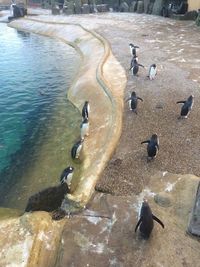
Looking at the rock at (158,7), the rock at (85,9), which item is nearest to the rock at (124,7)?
the rock at (85,9)

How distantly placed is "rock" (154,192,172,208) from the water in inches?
152

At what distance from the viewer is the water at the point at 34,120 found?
44.7ft

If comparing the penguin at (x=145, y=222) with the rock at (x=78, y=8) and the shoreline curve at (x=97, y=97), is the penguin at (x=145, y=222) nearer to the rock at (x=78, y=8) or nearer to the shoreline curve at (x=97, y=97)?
the shoreline curve at (x=97, y=97)

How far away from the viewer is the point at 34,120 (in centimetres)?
1870

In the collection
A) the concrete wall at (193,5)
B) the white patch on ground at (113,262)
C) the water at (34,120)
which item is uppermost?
the concrete wall at (193,5)

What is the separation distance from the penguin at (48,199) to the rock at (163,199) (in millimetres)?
2987

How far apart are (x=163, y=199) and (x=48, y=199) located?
371 cm

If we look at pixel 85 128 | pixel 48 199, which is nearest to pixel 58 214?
pixel 48 199

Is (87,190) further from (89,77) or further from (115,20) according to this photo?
(115,20)

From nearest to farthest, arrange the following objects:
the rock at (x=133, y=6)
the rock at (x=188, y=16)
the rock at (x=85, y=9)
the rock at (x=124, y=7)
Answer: the rock at (x=188, y=16) < the rock at (x=133, y=6) < the rock at (x=124, y=7) < the rock at (x=85, y=9)

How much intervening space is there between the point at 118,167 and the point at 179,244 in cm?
379

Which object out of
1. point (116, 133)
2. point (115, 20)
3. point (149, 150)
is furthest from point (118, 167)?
point (115, 20)

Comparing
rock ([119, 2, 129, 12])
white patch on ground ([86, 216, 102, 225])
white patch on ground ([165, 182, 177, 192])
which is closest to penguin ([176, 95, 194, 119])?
white patch on ground ([165, 182, 177, 192])

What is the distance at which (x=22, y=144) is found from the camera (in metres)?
16.3
